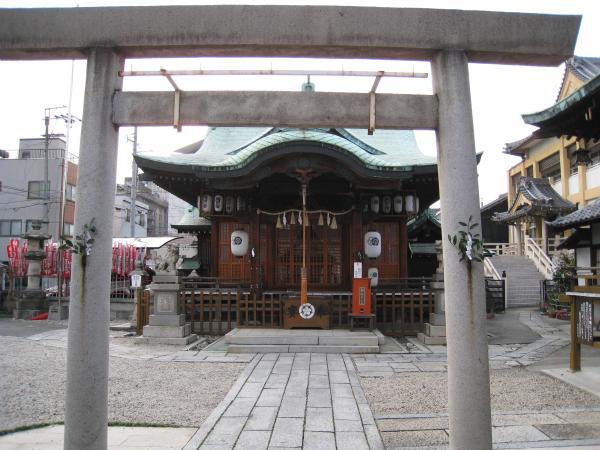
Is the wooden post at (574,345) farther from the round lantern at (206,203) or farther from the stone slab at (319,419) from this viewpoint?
the round lantern at (206,203)

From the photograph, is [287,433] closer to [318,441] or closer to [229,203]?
[318,441]

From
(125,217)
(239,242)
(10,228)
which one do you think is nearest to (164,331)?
(239,242)

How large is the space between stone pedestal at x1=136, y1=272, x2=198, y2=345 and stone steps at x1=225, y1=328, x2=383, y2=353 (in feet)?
5.65

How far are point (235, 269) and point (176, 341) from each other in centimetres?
354

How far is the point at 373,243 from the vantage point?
13648 mm

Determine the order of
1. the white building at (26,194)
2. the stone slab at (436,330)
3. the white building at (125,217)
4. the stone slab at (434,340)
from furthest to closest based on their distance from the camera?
1. the white building at (125,217)
2. the white building at (26,194)
3. the stone slab at (436,330)
4. the stone slab at (434,340)

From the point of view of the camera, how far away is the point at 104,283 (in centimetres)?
418

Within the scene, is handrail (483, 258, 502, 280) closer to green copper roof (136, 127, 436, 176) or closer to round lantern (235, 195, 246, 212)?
green copper roof (136, 127, 436, 176)

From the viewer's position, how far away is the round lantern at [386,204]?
14102 mm

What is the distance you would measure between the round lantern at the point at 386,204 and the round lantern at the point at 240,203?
4.45 metres

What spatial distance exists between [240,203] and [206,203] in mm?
1069

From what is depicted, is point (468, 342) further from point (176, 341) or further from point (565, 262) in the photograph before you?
point (565, 262)

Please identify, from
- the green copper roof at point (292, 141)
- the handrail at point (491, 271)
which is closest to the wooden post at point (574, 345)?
the green copper roof at point (292, 141)

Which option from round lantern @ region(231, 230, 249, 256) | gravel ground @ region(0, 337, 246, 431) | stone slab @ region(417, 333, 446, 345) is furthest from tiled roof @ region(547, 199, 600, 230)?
gravel ground @ region(0, 337, 246, 431)
